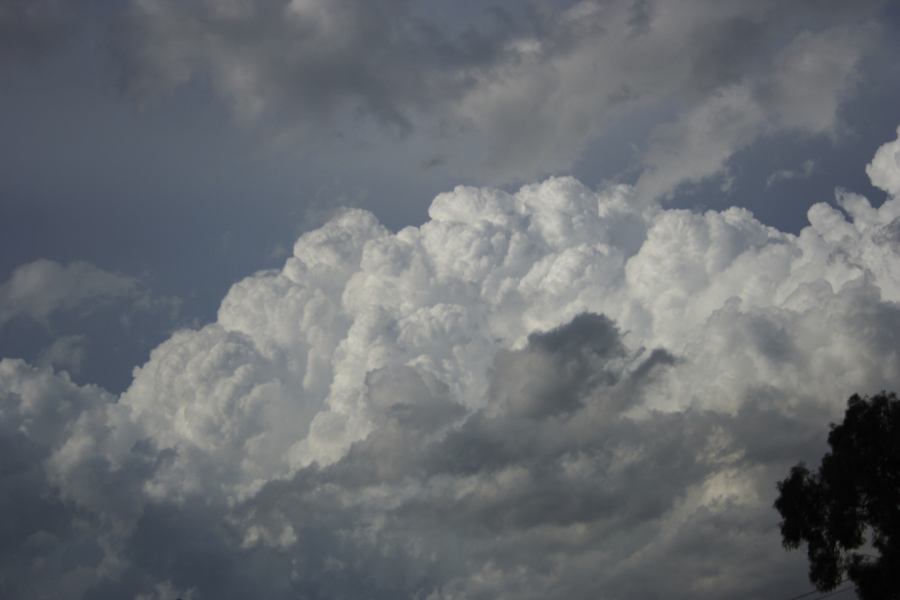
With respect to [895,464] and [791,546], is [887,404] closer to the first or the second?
[895,464]

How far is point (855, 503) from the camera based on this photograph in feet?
224

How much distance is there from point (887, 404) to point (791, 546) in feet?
43.0

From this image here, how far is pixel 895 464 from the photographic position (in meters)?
66.6

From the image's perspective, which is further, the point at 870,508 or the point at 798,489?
the point at 798,489

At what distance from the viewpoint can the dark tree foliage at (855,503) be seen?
216ft

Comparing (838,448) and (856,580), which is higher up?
(838,448)

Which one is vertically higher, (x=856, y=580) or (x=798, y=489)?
(x=798, y=489)

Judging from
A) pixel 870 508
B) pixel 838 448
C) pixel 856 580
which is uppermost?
pixel 838 448

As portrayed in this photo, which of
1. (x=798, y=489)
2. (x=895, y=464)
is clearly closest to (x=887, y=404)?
(x=895, y=464)

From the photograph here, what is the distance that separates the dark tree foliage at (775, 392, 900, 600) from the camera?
65938mm

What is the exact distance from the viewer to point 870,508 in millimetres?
67625

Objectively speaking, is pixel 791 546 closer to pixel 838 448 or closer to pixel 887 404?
pixel 838 448

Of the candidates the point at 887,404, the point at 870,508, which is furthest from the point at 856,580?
the point at 887,404

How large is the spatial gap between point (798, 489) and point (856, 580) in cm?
766
